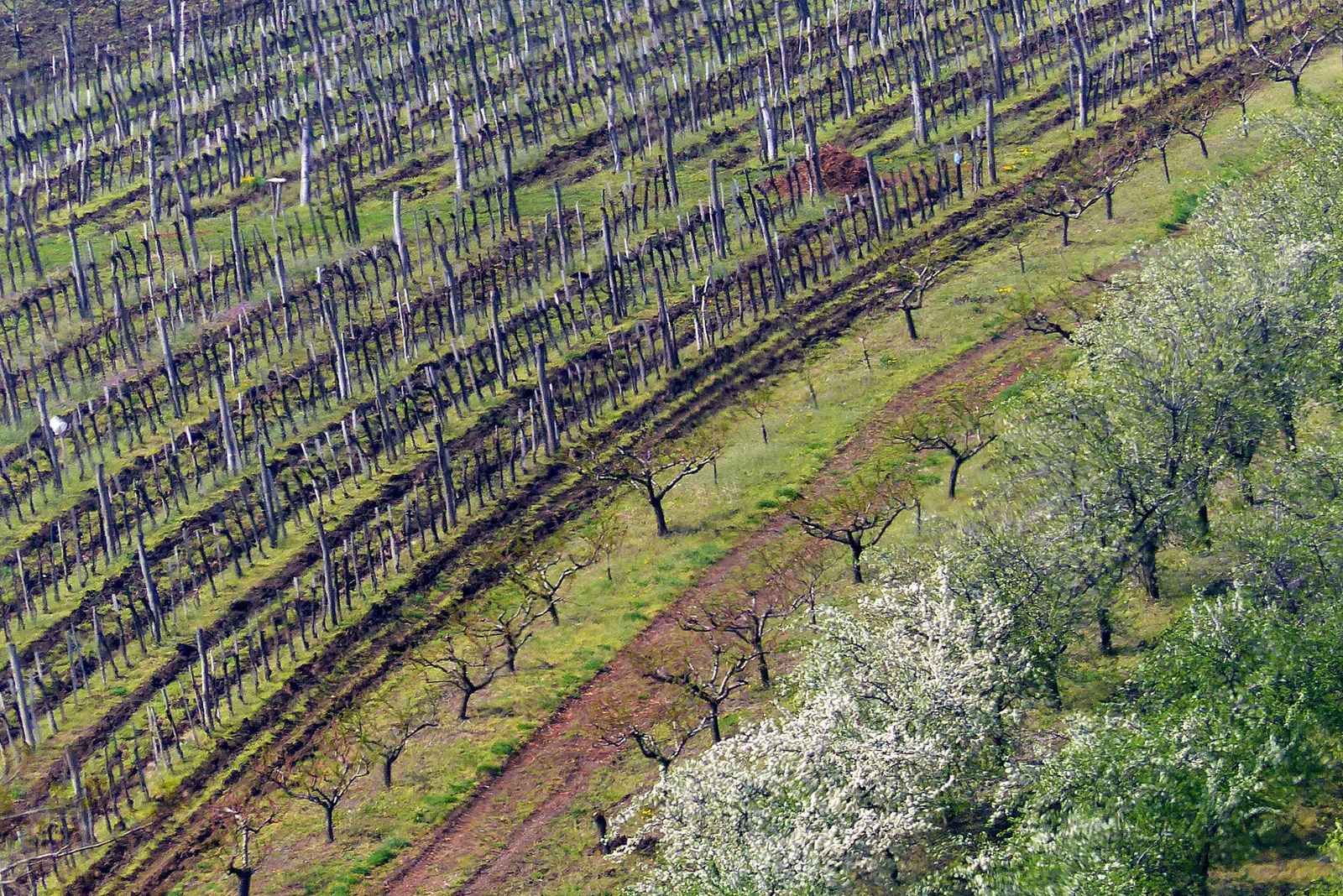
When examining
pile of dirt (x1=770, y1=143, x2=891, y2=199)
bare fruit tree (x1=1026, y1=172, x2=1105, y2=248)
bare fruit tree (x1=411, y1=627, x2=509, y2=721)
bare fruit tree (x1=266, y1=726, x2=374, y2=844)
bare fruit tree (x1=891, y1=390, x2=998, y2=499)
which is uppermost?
pile of dirt (x1=770, y1=143, x2=891, y2=199)

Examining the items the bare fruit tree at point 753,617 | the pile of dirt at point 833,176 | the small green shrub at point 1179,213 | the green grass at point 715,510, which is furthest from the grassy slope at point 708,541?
the pile of dirt at point 833,176

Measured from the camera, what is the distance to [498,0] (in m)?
102

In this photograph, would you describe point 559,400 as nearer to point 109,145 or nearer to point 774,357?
point 774,357

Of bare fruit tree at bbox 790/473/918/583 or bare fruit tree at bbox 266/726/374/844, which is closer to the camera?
bare fruit tree at bbox 266/726/374/844

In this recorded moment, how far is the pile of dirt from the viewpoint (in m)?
80.0

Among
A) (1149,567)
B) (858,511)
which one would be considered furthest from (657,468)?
(1149,567)

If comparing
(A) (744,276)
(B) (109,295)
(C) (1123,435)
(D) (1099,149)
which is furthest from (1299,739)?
(B) (109,295)

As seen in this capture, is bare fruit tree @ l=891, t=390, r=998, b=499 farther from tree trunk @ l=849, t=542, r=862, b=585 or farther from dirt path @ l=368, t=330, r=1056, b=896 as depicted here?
dirt path @ l=368, t=330, r=1056, b=896

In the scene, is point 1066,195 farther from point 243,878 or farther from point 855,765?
point 243,878

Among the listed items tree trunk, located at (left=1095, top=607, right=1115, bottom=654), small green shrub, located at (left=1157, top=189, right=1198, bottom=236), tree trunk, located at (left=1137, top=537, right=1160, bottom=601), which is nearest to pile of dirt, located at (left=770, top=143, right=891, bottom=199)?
small green shrub, located at (left=1157, top=189, right=1198, bottom=236)

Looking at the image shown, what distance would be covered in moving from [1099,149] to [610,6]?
115 feet

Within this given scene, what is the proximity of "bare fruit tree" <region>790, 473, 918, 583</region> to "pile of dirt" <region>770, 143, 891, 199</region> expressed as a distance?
23.8m

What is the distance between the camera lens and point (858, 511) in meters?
55.6

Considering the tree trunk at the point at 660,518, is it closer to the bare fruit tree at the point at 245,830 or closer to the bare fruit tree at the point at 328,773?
the bare fruit tree at the point at 328,773
